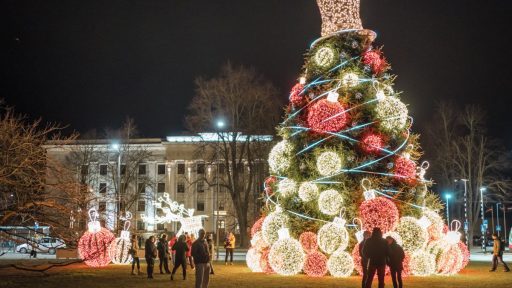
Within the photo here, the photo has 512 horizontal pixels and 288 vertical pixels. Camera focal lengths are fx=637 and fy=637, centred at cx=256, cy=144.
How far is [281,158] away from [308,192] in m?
1.88

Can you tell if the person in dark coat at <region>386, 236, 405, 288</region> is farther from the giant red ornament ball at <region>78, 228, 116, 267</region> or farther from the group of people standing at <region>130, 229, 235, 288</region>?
the giant red ornament ball at <region>78, 228, 116, 267</region>

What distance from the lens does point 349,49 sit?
2198cm

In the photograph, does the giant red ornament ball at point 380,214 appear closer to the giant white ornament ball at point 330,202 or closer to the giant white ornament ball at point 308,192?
the giant white ornament ball at point 330,202

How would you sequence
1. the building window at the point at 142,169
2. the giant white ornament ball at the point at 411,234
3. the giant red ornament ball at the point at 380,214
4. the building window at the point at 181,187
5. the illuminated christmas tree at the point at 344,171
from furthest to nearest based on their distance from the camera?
the building window at the point at 142,169 < the building window at the point at 181,187 < the illuminated christmas tree at the point at 344,171 < the giant white ornament ball at the point at 411,234 < the giant red ornament ball at the point at 380,214

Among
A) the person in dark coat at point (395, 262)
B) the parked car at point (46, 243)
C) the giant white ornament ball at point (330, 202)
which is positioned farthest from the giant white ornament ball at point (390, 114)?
the parked car at point (46, 243)

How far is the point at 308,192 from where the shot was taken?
→ 830 inches

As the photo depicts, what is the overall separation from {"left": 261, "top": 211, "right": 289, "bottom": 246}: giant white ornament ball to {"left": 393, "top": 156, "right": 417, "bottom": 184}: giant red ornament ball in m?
4.01

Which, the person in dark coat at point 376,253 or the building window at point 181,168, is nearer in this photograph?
the person in dark coat at point 376,253

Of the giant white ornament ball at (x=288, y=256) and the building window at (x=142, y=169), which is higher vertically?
the building window at (x=142, y=169)

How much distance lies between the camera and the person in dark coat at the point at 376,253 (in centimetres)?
1503

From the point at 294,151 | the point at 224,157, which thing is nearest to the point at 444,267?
the point at 294,151

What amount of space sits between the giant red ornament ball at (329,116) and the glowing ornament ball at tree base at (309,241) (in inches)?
137

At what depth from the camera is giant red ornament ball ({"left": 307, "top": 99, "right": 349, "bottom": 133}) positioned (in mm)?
21172

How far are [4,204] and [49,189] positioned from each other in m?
0.99
